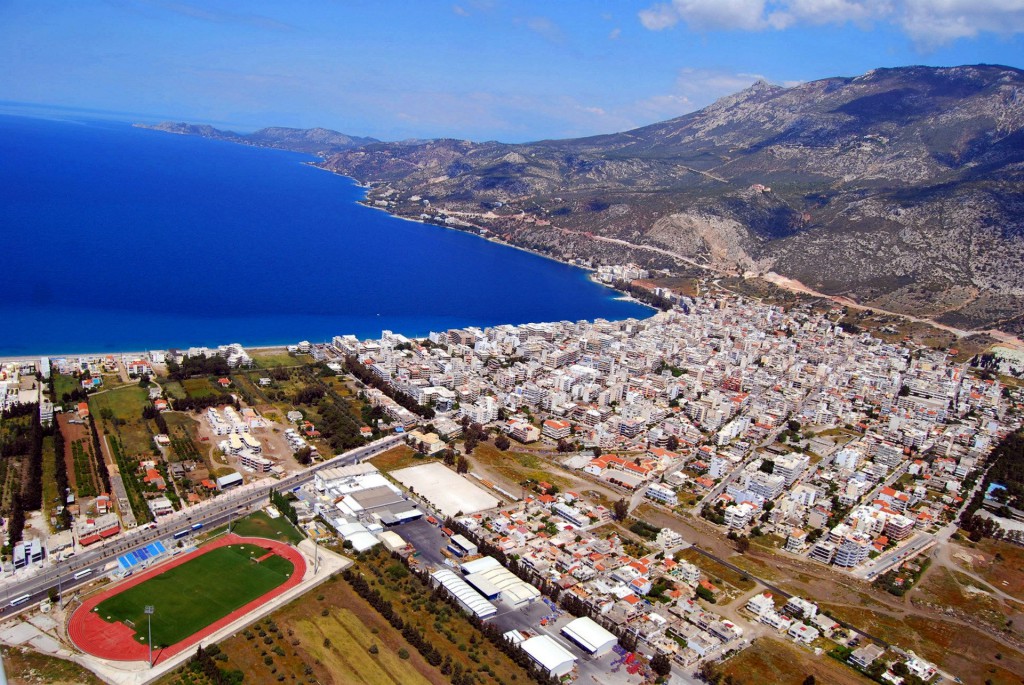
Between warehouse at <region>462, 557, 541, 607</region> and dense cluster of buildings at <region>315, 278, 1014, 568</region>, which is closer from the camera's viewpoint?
warehouse at <region>462, 557, 541, 607</region>

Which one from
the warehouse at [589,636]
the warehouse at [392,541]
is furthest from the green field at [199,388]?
the warehouse at [589,636]

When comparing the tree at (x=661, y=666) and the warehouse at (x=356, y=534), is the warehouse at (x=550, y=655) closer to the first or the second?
the tree at (x=661, y=666)

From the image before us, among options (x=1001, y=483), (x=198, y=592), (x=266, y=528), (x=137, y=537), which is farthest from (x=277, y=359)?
(x=1001, y=483)

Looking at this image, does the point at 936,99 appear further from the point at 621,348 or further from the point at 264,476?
the point at 264,476

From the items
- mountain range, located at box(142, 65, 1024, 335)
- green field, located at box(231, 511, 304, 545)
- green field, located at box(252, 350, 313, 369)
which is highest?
mountain range, located at box(142, 65, 1024, 335)

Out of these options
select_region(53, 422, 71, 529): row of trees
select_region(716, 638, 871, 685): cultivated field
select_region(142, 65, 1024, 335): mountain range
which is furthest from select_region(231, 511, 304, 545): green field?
select_region(142, 65, 1024, 335): mountain range

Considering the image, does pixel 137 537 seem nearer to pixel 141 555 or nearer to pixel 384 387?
pixel 141 555

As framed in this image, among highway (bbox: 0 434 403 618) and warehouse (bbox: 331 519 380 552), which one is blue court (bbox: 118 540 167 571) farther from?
warehouse (bbox: 331 519 380 552)
